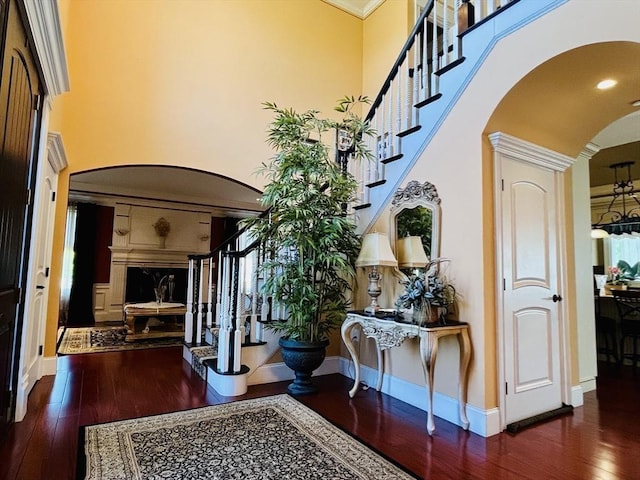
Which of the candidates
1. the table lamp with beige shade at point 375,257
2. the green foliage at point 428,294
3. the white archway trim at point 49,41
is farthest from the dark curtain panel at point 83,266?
the green foliage at point 428,294

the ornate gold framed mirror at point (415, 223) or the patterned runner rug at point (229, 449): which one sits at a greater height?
the ornate gold framed mirror at point (415, 223)


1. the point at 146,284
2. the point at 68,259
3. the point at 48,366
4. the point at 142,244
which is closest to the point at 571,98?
the point at 48,366

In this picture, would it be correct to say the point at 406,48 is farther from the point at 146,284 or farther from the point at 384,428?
the point at 146,284

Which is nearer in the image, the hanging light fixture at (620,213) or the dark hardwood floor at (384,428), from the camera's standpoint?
the dark hardwood floor at (384,428)

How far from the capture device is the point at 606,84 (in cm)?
253

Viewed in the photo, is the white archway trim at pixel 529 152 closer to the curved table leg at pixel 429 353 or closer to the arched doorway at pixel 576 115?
the arched doorway at pixel 576 115

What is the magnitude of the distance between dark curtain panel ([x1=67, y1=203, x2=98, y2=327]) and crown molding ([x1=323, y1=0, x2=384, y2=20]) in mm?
6265

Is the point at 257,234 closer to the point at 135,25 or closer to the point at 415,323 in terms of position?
the point at 415,323

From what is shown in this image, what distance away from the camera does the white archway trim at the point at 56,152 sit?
3.16 m

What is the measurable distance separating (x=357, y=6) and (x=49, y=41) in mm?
5210

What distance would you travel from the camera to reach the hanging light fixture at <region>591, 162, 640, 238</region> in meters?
6.88

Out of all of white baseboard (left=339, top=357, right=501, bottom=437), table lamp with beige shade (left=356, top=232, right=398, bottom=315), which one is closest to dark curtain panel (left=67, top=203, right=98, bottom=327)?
white baseboard (left=339, top=357, right=501, bottom=437)

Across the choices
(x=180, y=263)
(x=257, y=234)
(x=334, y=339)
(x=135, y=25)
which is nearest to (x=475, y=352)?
(x=334, y=339)

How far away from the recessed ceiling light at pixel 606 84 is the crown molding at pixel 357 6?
4572 mm
